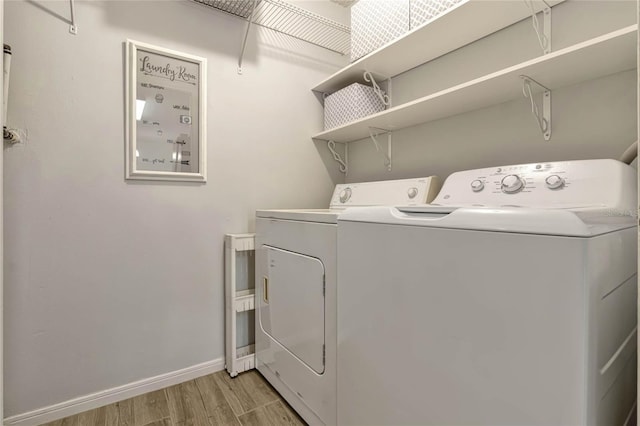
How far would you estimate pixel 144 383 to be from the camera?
1568 millimetres

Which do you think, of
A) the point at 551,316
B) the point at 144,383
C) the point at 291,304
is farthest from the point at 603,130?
the point at 144,383

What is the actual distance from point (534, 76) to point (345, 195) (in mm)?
1104

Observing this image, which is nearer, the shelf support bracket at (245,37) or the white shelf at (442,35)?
the white shelf at (442,35)

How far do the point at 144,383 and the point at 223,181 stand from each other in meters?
1.14

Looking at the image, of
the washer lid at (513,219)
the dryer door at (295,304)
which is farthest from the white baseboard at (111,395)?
the washer lid at (513,219)

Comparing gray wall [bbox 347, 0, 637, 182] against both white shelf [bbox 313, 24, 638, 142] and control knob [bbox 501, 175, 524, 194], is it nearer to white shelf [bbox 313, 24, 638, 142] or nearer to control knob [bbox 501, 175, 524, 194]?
white shelf [bbox 313, 24, 638, 142]

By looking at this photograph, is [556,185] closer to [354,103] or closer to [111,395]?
[354,103]

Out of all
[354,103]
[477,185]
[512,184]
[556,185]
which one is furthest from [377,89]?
[556,185]

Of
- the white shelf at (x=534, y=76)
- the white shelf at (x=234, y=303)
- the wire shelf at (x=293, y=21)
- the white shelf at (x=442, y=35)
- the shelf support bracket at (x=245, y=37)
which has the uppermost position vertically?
the wire shelf at (x=293, y=21)

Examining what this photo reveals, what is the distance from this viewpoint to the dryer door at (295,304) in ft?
4.09

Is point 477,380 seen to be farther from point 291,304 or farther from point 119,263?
point 119,263

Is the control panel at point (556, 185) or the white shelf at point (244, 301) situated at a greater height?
the control panel at point (556, 185)

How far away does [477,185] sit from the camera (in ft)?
3.97

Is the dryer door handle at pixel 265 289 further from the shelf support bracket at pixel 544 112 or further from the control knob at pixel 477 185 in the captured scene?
the shelf support bracket at pixel 544 112
